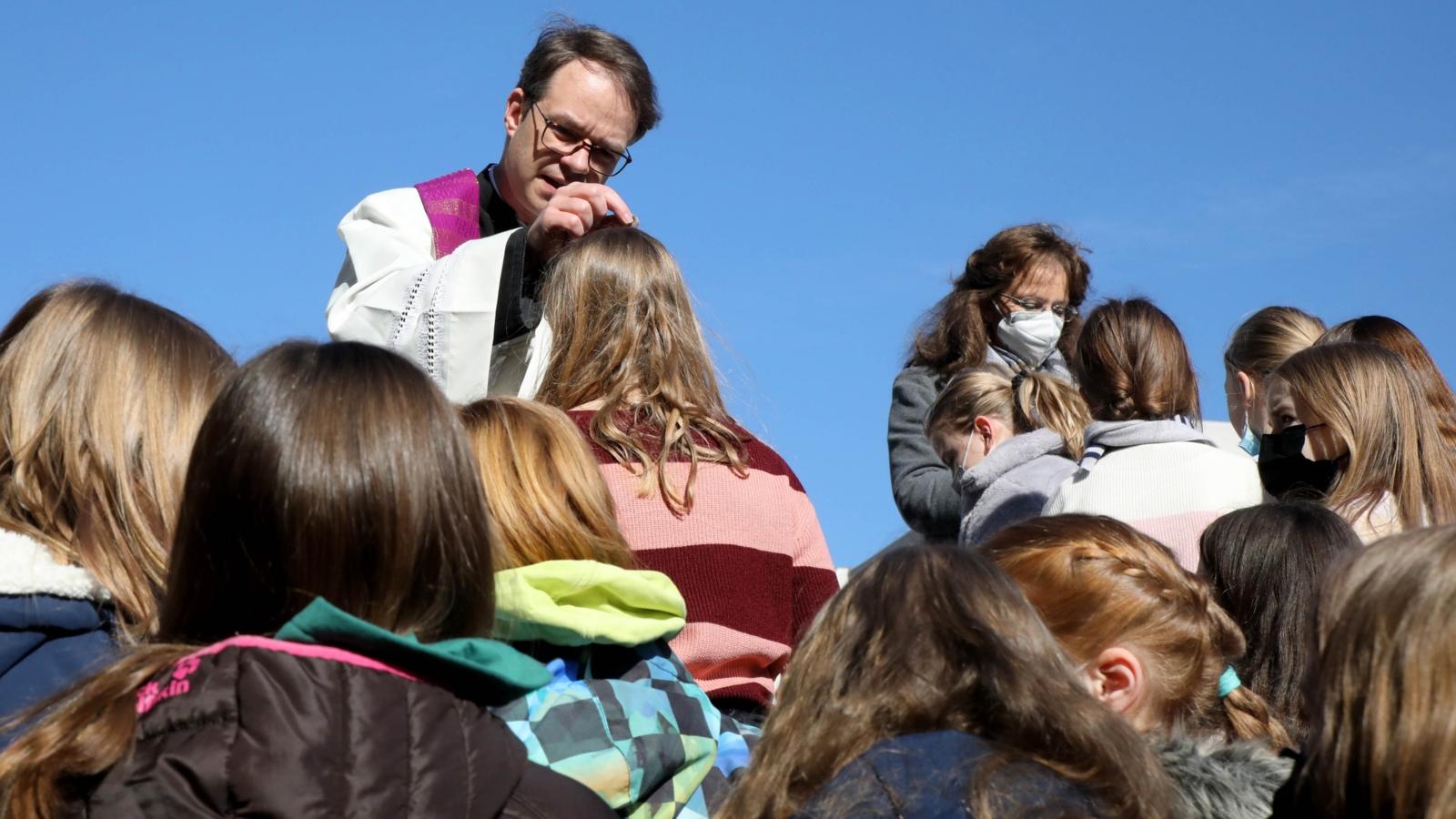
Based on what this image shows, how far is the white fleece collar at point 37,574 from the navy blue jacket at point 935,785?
1.19 metres

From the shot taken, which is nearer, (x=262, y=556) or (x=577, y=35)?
(x=262, y=556)

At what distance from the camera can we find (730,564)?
3.28m

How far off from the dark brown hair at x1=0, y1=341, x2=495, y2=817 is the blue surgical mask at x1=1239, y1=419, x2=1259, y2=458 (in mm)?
3976

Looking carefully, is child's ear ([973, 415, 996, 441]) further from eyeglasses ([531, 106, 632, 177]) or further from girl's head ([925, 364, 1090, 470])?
eyeglasses ([531, 106, 632, 177])

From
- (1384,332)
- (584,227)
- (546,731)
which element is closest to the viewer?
(546,731)

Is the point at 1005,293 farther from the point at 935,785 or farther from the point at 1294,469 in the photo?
the point at 935,785

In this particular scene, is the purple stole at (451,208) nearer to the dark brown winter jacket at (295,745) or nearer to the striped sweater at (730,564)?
the striped sweater at (730,564)

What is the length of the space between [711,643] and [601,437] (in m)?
0.46

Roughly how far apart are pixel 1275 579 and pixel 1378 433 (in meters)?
A: 1.03

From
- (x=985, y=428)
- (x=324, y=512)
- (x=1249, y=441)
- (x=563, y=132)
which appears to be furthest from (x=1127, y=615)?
(x=1249, y=441)

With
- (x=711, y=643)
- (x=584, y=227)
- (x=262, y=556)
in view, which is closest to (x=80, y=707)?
(x=262, y=556)

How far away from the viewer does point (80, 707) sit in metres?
2.10

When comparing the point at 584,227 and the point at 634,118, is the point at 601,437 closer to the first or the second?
the point at 584,227

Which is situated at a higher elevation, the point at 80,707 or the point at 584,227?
the point at 584,227
